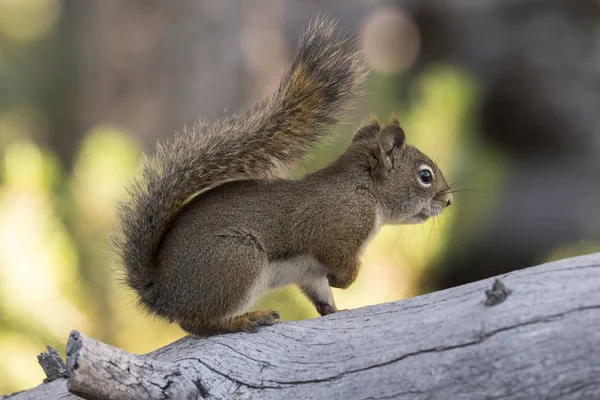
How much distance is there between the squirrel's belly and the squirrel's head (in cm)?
30

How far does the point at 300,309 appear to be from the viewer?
2861 mm

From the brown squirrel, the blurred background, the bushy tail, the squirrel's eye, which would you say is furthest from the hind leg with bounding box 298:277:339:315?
the squirrel's eye

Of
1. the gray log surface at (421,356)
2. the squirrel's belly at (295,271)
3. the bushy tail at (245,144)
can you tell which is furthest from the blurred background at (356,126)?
the gray log surface at (421,356)

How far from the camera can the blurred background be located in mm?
2434

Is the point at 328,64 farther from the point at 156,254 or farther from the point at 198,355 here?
the point at 198,355

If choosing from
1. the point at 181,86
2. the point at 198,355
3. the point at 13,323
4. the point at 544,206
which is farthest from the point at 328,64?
the point at 544,206

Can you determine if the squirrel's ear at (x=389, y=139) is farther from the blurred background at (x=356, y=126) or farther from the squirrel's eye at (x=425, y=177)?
the blurred background at (x=356, y=126)

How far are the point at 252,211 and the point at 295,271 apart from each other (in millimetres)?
200

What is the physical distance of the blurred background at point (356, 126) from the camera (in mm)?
2434

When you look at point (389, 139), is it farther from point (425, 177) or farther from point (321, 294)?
point (321, 294)

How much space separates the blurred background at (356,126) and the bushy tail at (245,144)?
0.59 ft

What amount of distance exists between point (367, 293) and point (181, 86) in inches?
73.6

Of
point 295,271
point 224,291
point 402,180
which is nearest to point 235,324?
point 224,291

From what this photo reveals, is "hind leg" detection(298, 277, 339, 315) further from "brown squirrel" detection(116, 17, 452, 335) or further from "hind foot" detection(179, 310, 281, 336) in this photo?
"hind foot" detection(179, 310, 281, 336)
